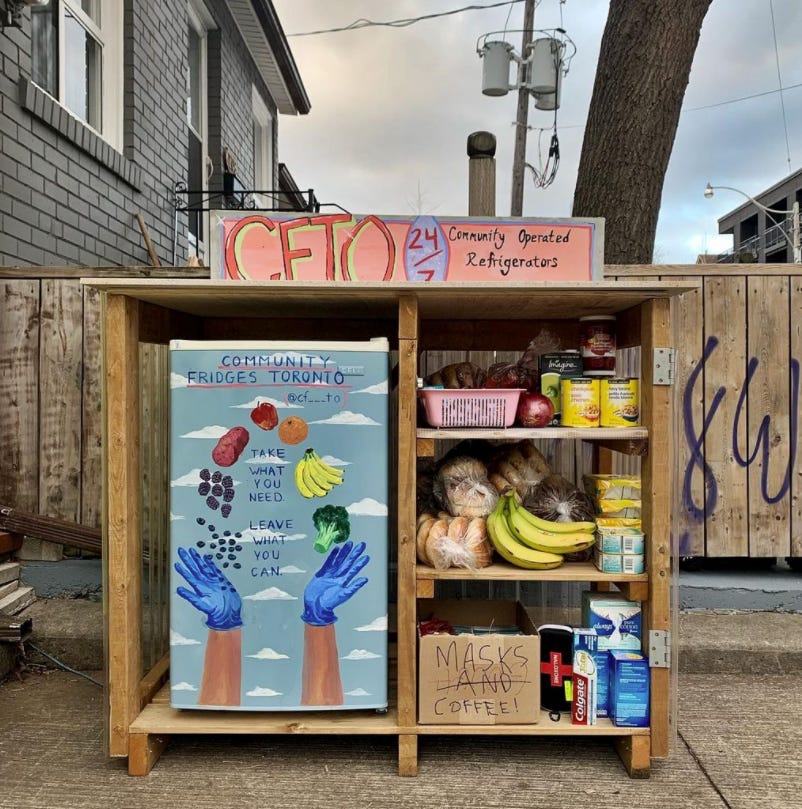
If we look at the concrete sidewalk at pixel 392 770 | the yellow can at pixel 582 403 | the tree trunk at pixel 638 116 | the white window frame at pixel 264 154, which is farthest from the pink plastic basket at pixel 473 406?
the white window frame at pixel 264 154

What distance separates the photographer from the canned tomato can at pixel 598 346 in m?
3.15

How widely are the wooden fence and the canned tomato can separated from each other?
0.94 m

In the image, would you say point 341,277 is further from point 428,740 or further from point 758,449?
point 758,449

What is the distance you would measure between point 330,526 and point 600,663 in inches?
47.8

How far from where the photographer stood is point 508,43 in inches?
398

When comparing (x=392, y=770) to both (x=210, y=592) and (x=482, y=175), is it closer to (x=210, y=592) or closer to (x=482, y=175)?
(x=210, y=592)

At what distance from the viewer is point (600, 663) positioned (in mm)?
2953

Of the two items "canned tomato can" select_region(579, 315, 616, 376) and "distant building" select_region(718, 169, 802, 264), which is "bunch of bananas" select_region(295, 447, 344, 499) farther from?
"distant building" select_region(718, 169, 802, 264)

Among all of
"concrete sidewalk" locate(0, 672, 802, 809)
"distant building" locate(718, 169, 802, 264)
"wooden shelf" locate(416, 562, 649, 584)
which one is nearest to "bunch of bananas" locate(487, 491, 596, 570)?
"wooden shelf" locate(416, 562, 649, 584)

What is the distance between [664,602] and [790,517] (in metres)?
1.62

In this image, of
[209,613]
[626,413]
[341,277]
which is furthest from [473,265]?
[209,613]

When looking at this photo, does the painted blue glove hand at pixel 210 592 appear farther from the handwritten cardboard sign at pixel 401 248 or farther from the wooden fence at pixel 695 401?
the wooden fence at pixel 695 401

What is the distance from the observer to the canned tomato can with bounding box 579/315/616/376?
315 centimetres

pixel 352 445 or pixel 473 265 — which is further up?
pixel 473 265
